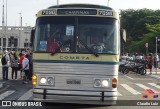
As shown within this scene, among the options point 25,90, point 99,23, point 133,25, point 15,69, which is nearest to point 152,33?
point 133,25

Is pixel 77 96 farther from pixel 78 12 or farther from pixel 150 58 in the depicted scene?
pixel 150 58

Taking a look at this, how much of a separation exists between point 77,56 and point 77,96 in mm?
1098

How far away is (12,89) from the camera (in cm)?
1848

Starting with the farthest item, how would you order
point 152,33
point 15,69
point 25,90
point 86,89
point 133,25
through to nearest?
1. point 133,25
2. point 152,33
3. point 15,69
4. point 25,90
5. point 86,89

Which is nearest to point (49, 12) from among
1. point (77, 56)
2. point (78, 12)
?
point (78, 12)

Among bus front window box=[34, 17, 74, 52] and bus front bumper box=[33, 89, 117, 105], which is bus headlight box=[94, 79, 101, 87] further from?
bus front window box=[34, 17, 74, 52]

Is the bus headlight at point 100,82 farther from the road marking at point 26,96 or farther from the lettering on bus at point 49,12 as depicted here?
the road marking at point 26,96

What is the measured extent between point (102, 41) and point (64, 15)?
1.31 metres

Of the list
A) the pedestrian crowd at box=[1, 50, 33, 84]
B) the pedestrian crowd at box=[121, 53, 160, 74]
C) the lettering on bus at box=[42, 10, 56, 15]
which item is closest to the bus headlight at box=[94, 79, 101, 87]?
the lettering on bus at box=[42, 10, 56, 15]

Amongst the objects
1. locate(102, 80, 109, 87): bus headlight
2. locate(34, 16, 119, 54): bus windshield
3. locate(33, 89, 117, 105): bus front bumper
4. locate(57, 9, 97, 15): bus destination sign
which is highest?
locate(57, 9, 97, 15): bus destination sign

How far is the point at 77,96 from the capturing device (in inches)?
419

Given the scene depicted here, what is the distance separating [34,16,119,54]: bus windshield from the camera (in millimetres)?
10789

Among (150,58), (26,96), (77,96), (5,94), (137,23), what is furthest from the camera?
(137,23)

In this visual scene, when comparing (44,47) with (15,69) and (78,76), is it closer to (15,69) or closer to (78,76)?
(78,76)
